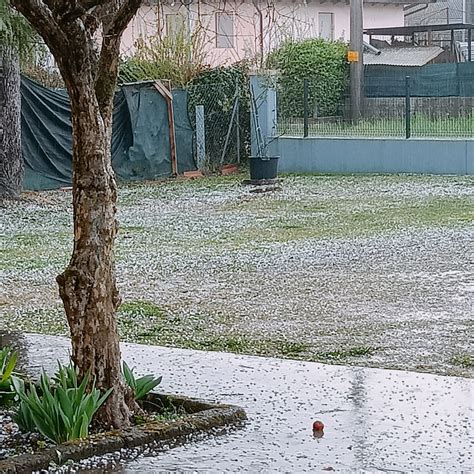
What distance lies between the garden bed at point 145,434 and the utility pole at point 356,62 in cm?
1785

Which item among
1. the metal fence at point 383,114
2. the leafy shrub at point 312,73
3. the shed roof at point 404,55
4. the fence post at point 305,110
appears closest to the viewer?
the metal fence at point 383,114

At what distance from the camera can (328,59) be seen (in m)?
25.3

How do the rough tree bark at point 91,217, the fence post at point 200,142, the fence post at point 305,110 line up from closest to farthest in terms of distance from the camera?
the rough tree bark at point 91,217 → the fence post at point 305,110 → the fence post at point 200,142

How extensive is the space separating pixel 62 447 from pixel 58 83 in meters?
18.4

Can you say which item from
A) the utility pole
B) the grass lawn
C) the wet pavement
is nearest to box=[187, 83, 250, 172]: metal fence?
the utility pole

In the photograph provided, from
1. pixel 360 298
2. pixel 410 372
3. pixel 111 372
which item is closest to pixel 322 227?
pixel 360 298

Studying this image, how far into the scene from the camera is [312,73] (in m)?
24.8

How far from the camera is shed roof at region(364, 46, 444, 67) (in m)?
30.3

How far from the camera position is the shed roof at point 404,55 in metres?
30.3

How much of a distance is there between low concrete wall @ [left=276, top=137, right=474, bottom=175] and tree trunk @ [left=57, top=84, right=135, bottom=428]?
55.1 feet

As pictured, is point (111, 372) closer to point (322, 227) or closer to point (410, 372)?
point (410, 372)

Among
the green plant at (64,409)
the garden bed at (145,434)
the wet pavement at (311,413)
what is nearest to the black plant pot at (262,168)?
the wet pavement at (311,413)

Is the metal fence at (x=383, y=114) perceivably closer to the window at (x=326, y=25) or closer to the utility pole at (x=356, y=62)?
the utility pole at (x=356, y=62)

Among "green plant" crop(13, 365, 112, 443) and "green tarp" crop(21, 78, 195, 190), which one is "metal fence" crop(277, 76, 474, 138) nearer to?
"green tarp" crop(21, 78, 195, 190)
